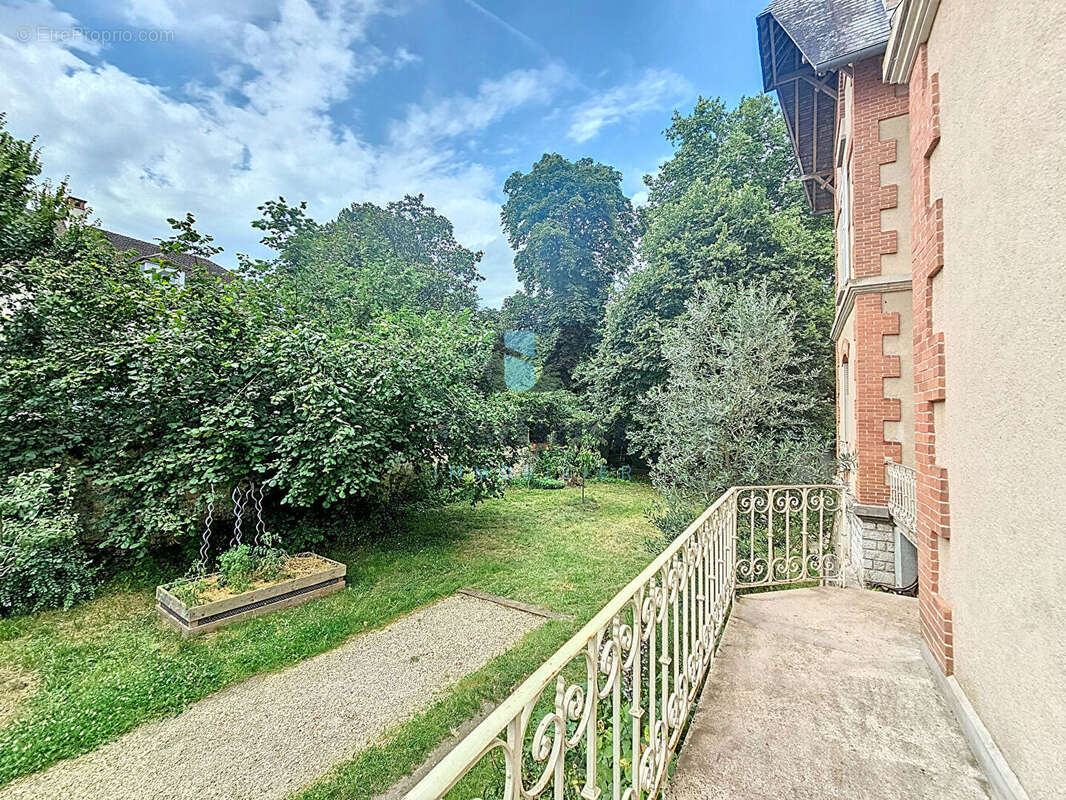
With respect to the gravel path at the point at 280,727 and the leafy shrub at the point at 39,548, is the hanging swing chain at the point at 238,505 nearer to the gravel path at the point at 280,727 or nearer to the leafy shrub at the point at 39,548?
the leafy shrub at the point at 39,548

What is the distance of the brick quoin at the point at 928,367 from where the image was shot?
261 centimetres

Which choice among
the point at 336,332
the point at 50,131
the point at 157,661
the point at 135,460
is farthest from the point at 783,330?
the point at 50,131

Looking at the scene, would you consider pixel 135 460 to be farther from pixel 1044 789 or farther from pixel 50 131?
pixel 1044 789

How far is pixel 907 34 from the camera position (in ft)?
9.95

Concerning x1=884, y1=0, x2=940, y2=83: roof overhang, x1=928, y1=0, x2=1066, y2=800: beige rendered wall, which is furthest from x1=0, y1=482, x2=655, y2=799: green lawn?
x1=884, y1=0, x2=940, y2=83: roof overhang

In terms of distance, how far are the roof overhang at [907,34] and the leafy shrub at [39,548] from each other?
28.2ft

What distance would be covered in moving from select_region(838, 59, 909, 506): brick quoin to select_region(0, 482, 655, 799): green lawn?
3319 millimetres

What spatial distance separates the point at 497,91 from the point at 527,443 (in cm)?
1088

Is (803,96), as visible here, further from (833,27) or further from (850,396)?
(850,396)

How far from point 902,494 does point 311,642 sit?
21.3 ft

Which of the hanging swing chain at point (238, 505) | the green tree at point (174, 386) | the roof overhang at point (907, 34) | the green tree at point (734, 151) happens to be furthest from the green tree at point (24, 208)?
the green tree at point (734, 151)

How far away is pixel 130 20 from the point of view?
6621 mm

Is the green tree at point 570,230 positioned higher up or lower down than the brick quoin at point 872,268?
higher up

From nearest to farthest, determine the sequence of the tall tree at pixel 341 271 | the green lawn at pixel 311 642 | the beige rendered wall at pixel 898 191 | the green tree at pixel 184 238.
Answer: the green lawn at pixel 311 642 → the beige rendered wall at pixel 898 191 → the green tree at pixel 184 238 → the tall tree at pixel 341 271
